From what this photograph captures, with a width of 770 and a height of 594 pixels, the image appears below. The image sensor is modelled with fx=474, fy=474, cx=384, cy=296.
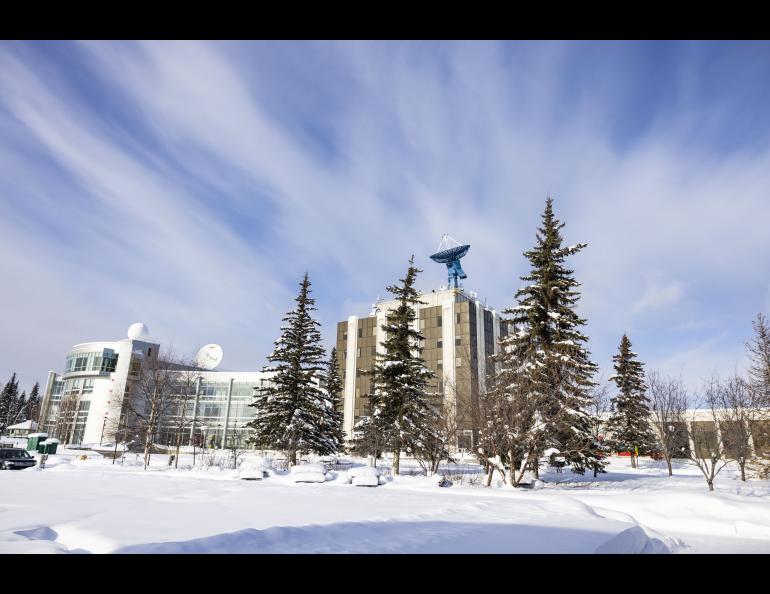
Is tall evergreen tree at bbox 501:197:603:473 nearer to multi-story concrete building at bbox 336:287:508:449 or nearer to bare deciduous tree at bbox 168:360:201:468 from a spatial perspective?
bare deciduous tree at bbox 168:360:201:468

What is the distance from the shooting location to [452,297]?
72.9 m

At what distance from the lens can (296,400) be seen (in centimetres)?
3500

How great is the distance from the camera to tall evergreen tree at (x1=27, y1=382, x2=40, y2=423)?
10538 centimetres

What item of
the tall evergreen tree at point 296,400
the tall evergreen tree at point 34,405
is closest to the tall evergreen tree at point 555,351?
the tall evergreen tree at point 296,400

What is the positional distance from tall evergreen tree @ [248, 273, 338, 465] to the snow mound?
87.9 ft

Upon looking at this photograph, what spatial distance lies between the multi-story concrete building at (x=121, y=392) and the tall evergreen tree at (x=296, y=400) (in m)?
36.5

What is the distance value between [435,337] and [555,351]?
46.3 metres

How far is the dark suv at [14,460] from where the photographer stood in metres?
26.6

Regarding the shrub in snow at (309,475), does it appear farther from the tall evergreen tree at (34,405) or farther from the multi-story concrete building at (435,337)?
the tall evergreen tree at (34,405)

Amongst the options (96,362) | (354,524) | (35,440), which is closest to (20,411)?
(96,362)
